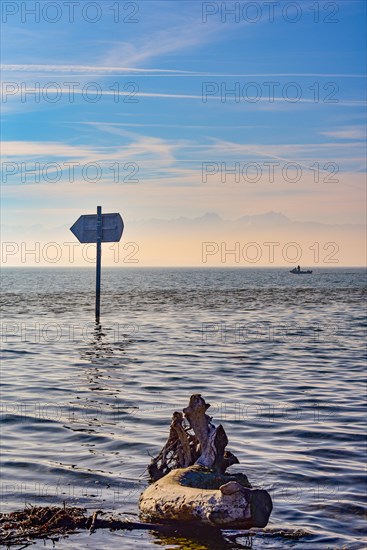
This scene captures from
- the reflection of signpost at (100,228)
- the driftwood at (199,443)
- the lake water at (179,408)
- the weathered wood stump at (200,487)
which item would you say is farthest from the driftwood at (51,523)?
the reflection of signpost at (100,228)

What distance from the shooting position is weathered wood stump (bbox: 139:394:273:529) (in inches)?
311

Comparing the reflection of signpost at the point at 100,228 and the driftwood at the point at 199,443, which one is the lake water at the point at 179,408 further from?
the reflection of signpost at the point at 100,228

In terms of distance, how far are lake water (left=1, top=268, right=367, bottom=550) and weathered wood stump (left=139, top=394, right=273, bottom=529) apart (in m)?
0.25

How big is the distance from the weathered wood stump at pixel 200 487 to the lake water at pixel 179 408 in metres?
0.25

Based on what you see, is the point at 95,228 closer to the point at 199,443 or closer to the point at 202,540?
the point at 199,443

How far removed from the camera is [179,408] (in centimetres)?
1525

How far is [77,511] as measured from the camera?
871 centimetres

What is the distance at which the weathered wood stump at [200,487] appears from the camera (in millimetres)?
7891

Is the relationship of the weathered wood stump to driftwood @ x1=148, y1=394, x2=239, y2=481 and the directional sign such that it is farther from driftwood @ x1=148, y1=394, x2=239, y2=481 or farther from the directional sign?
the directional sign

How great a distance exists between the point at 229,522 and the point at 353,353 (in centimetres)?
1882

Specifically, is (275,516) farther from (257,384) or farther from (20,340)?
(20,340)

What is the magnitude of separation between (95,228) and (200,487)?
24704 mm

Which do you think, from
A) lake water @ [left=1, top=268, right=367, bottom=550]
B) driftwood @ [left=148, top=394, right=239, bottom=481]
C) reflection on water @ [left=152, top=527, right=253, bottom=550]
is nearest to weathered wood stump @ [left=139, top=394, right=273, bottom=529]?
driftwood @ [left=148, top=394, right=239, bottom=481]

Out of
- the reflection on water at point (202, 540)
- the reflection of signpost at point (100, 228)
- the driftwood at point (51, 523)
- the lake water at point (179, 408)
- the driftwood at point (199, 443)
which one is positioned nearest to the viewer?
the reflection on water at point (202, 540)
